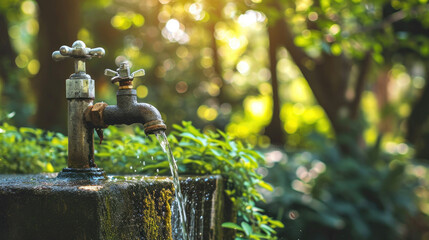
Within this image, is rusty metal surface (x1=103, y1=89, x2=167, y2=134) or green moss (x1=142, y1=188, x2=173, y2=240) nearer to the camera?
green moss (x1=142, y1=188, x2=173, y2=240)

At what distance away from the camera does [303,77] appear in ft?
30.7

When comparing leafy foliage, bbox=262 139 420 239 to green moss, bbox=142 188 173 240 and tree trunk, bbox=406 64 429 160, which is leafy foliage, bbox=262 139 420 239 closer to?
tree trunk, bbox=406 64 429 160

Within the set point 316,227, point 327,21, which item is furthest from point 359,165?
point 327,21

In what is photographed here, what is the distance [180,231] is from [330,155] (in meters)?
6.36

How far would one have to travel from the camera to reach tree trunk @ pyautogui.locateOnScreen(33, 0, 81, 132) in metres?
6.45

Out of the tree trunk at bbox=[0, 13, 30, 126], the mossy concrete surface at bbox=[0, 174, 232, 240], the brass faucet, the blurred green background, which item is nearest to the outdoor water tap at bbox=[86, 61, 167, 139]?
the brass faucet

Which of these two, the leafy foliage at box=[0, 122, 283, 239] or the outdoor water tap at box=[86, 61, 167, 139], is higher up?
the outdoor water tap at box=[86, 61, 167, 139]

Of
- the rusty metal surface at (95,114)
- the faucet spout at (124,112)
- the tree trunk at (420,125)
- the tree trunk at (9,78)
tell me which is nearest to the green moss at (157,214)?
the faucet spout at (124,112)

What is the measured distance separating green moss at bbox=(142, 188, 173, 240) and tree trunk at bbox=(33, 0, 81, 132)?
4812mm

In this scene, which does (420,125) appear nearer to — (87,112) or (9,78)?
(9,78)

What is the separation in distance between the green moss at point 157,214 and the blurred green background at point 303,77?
3.97 feet

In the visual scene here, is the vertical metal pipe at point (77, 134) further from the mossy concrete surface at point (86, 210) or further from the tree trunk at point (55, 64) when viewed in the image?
the tree trunk at point (55, 64)

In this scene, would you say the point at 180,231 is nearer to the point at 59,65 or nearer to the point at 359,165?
the point at 59,65

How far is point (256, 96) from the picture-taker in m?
13.7
